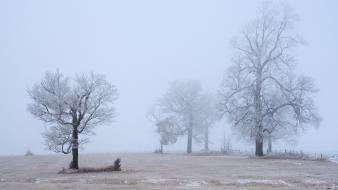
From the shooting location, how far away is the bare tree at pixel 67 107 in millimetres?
43156

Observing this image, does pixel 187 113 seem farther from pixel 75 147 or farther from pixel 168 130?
A: pixel 75 147

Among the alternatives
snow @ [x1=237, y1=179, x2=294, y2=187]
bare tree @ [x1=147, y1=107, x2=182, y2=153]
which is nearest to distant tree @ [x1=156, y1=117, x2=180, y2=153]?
bare tree @ [x1=147, y1=107, x2=182, y2=153]

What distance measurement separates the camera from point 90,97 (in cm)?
4472

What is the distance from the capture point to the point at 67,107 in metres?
43.5

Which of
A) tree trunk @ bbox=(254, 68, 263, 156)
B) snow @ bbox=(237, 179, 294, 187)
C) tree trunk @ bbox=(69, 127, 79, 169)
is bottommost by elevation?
snow @ bbox=(237, 179, 294, 187)

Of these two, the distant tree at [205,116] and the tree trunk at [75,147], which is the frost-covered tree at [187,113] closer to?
the distant tree at [205,116]

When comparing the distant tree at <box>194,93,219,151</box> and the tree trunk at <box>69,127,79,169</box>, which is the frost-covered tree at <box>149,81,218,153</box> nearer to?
the distant tree at <box>194,93,219,151</box>

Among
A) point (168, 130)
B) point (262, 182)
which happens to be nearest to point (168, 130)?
point (168, 130)

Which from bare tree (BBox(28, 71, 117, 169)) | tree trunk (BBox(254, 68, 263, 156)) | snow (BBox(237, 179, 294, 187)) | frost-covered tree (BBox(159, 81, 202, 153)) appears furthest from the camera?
frost-covered tree (BBox(159, 81, 202, 153))

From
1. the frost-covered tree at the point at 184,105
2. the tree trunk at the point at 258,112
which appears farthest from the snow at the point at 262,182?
the frost-covered tree at the point at 184,105

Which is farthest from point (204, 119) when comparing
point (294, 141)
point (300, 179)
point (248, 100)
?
point (300, 179)

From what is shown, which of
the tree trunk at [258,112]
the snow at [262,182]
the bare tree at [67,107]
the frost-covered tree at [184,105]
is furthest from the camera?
the frost-covered tree at [184,105]

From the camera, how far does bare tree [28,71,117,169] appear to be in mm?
43156

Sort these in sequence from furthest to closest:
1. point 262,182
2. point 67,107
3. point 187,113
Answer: point 187,113, point 67,107, point 262,182
